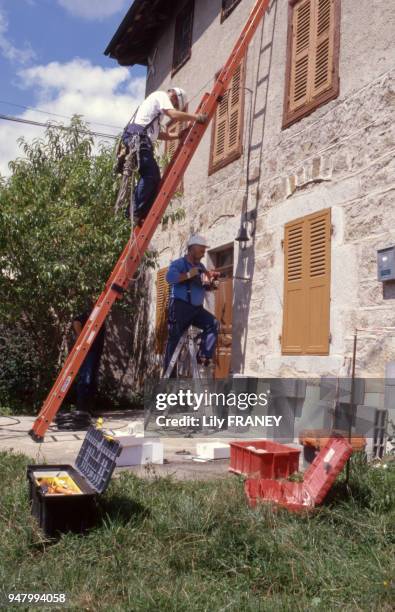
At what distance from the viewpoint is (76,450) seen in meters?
5.34

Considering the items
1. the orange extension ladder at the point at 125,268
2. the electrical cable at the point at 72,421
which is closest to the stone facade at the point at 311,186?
the orange extension ladder at the point at 125,268

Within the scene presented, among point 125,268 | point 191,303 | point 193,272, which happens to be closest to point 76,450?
point 125,268

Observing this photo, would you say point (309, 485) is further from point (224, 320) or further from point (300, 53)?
Answer: point (300, 53)

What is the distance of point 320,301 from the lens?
253 inches

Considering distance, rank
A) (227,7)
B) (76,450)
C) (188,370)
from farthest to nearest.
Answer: (227,7), (188,370), (76,450)

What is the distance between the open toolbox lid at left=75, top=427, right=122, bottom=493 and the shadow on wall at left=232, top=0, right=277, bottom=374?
4.00m

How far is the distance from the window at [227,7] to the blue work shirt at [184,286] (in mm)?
4119

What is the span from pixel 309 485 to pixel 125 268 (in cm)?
299

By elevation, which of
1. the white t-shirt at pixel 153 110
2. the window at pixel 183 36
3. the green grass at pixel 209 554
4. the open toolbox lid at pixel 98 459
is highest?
the window at pixel 183 36

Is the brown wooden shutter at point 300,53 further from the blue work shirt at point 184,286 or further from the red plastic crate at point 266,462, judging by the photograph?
the red plastic crate at point 266,462

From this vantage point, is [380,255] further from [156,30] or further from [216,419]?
Answer: [156,30]

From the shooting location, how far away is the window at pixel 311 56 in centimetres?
675

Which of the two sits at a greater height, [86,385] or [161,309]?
[161,309]

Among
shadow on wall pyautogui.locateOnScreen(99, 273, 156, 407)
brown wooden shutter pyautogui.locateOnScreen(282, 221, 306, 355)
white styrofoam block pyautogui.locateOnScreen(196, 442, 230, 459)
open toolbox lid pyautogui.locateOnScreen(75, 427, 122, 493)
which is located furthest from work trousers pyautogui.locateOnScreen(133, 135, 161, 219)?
shadow on wall pyautogui.locateOnScreen(99, 273, 156, 407)
